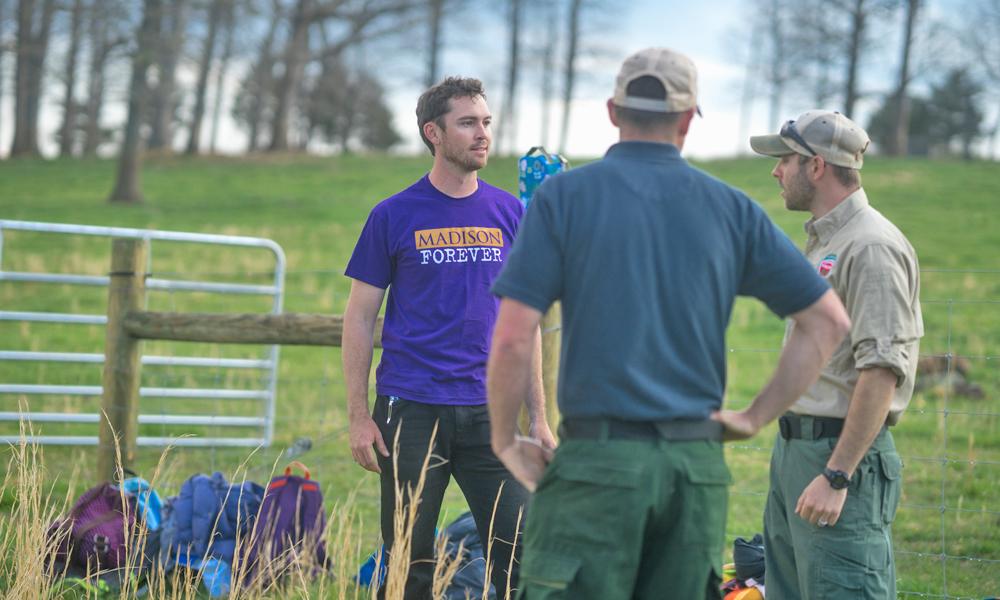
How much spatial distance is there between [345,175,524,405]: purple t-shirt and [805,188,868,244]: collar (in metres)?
1.09

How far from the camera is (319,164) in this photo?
33.2 meters

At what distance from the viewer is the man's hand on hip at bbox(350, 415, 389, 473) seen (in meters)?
3.76

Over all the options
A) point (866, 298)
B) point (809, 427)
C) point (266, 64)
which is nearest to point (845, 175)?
point (866, 298)

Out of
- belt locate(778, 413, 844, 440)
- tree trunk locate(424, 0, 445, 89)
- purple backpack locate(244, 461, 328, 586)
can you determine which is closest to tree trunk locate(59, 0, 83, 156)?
tree trunk locate(424, 0, 445, 89)

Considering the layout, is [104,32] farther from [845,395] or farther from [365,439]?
[845,395]

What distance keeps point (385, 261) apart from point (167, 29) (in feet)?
72.5

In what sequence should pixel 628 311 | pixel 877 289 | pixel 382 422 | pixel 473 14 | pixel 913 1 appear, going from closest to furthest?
pixel 628 311 → pixel 877 289 → pixel 382 422 → pixel 913 1 → pixel 473 14

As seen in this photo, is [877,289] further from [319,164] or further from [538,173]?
[319,164]

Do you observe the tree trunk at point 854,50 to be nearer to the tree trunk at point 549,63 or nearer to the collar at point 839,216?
the tree trunk at point 549,63

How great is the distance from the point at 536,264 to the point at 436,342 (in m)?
1.40

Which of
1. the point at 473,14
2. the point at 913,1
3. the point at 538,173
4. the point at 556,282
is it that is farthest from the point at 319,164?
the point at 556,282

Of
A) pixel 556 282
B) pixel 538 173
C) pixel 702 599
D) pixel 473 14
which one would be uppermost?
pixel 473 14

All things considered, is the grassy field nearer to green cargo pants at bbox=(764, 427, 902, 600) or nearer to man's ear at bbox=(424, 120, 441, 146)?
man's ear at bbox=(424, 120, 441, 146)

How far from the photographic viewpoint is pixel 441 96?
3.92 metres
